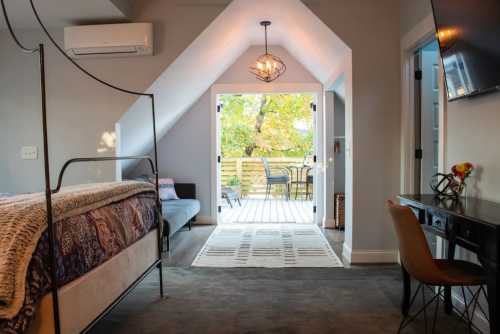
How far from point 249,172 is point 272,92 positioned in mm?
4082

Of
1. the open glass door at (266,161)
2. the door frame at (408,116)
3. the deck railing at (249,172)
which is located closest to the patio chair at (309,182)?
the open glass door at (266,161)

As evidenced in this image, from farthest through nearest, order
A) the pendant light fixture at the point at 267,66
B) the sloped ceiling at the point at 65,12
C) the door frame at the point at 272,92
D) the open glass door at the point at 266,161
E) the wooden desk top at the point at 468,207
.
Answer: the open glass door at the point at 266,161 < the door frame at the point at 272,92 < the pendant light fixture at the point at 267,66 < the sloped ceiling at the point at 65,12 < the wooden desk top at the point at 468,207

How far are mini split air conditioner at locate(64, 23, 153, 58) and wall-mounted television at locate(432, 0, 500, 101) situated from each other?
7.62ft

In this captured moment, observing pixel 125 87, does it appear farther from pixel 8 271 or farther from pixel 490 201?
pixel 490 201

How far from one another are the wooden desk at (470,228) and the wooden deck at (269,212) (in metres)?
3.38

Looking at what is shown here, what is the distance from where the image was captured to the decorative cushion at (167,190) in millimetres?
4863

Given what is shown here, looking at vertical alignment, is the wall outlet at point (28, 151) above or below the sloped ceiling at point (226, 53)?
below

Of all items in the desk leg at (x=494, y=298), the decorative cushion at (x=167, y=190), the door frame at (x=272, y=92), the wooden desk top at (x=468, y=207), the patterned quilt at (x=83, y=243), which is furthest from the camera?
the door frame at (x=272, y=92)

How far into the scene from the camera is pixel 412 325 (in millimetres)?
2143

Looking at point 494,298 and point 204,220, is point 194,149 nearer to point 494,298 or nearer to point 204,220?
point 204,220

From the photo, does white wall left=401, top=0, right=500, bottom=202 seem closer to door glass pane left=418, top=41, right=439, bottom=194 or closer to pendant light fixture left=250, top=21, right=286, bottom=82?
door glass pane left=418, top=41, right=439, bottom=194

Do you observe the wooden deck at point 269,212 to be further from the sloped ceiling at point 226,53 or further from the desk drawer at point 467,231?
the desk drawer at point 467,231

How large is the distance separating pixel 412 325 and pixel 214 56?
3298mm

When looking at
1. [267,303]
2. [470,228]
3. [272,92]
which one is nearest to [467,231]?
[470,228]
